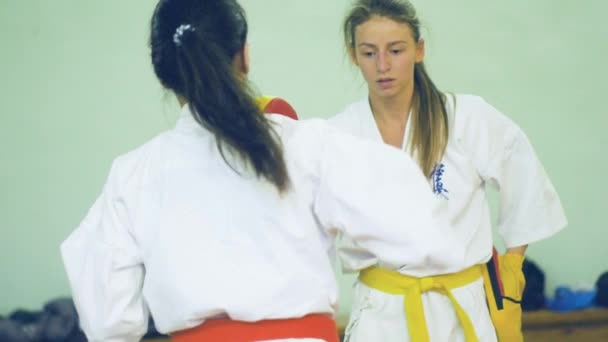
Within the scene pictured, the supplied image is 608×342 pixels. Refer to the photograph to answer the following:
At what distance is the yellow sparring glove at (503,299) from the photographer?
2355mm

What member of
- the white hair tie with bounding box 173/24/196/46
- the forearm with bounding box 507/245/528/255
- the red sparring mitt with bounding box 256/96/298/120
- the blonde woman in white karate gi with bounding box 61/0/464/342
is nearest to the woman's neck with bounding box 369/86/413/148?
the forearm with bounding box 507/245/528/255

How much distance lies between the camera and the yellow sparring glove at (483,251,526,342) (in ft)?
7.73

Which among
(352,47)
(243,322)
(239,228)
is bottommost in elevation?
(243,322)

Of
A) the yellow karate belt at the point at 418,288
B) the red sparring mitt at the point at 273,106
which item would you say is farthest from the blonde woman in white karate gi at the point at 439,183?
the red sparring mitt at the point at 273,106

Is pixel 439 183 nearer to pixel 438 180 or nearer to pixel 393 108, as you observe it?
pixel 438 180

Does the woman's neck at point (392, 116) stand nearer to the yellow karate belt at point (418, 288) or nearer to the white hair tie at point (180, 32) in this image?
the yellow karate belt at point (418, 288)

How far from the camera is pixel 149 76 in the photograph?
357cm

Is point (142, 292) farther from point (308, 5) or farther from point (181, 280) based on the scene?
point (308, 5)

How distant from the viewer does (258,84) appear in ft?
11.8

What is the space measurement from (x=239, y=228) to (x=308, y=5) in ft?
7.24

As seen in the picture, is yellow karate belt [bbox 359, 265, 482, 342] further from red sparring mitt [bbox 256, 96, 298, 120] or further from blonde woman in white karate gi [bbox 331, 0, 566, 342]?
red sparring mitt [bbox 256, 96, 298, 120]

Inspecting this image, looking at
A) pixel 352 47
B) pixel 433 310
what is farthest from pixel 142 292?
pixel 352 47

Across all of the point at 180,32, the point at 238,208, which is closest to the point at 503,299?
the point at 238,208

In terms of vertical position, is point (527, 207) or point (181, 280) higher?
point (181, 280)
